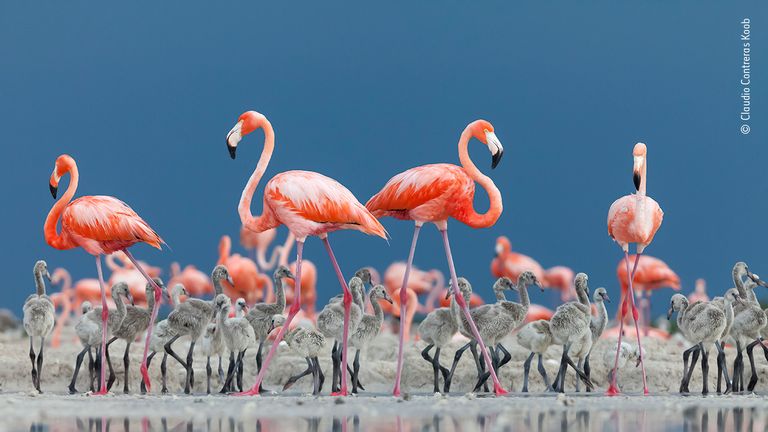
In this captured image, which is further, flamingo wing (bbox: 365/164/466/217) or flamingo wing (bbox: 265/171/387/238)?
flamingo wing (bbox: 365/164/466/217)

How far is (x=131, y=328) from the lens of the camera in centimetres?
1046

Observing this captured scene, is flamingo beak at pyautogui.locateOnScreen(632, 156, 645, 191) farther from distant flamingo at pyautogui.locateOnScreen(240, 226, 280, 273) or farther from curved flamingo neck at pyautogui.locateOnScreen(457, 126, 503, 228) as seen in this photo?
distant flamingo at pyautogui.locateOnScreen(240, 226, 280, 273)

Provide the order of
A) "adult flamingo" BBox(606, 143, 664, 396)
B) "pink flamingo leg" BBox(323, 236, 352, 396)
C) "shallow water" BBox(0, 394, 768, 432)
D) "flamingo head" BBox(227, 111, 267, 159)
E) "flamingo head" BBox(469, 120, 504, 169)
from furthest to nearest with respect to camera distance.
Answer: "adult flamingo" BBox(606, 143, 664, 396) < "flamingo head" BBox(227, 111, 267, 159) < "flamingo head" BBox(469, 120, 504, 169) < "pink flamingo leg" BBox(323, 236, 352, 396) < "shallow water" BBox(0, 394, 768, 432)

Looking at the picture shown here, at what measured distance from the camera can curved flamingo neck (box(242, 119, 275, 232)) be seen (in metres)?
9.67

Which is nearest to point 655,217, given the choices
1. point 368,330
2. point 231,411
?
point 368,330

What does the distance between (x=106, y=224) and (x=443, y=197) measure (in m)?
2.91

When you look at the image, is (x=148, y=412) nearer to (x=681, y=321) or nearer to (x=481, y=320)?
(x=481, y=320)

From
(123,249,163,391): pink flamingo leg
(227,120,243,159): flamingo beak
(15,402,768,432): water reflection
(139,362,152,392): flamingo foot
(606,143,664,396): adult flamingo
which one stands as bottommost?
(15,402,768,432): water reflection

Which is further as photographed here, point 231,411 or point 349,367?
point 349,367

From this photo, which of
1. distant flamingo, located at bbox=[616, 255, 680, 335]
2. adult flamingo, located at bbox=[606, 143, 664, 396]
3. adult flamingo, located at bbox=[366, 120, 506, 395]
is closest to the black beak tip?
adult flamingo, located at bbox=[366, 120, 506, 395]

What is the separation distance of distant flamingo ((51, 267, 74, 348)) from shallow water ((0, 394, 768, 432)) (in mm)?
6986

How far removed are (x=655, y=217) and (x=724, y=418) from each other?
3346 mm

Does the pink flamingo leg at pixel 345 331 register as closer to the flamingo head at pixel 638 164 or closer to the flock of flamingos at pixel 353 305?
the flock of flamingos at pixel 353 305

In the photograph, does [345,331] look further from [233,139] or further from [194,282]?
[194,282]
